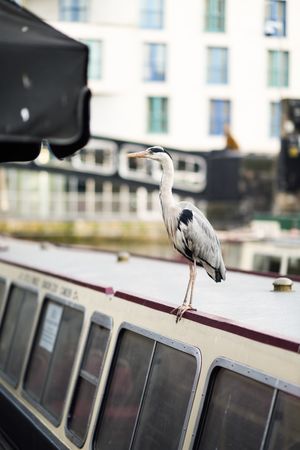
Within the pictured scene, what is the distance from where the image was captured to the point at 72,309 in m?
4.65

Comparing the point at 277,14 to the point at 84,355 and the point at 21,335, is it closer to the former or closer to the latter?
the point at 21,335

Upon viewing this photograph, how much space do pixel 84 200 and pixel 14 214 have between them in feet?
11.2

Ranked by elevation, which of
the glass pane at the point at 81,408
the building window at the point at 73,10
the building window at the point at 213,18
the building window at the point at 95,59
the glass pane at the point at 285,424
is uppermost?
the building window at the point at 213,18

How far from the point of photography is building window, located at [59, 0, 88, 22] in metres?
34.6

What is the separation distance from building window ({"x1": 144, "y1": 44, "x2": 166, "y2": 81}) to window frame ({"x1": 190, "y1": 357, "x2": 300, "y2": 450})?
32.3 metres

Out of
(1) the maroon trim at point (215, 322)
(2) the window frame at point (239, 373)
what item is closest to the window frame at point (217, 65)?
(1) the maroon trim at point (215, 322)

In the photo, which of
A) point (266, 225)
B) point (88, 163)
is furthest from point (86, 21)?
point (266, 225)

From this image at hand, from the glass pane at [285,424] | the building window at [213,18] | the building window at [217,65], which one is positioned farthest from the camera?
the building window at [217,65]

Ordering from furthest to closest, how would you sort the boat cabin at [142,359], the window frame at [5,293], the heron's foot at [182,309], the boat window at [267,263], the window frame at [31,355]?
the boat window at [267,263] < the window frame at [5,293] < the window frame at [31,355] < the heron's foot at [182,309] < the boat cabin at [142,359]

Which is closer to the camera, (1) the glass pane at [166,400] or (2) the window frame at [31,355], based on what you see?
(1) the glass pane at [166,400]

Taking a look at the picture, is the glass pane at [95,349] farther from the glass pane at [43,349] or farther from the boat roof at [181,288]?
the glass pane at [43,349]

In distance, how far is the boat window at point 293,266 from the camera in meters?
7.27

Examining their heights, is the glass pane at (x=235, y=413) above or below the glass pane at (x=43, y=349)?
above

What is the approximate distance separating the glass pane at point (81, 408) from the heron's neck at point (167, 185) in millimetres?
1229
